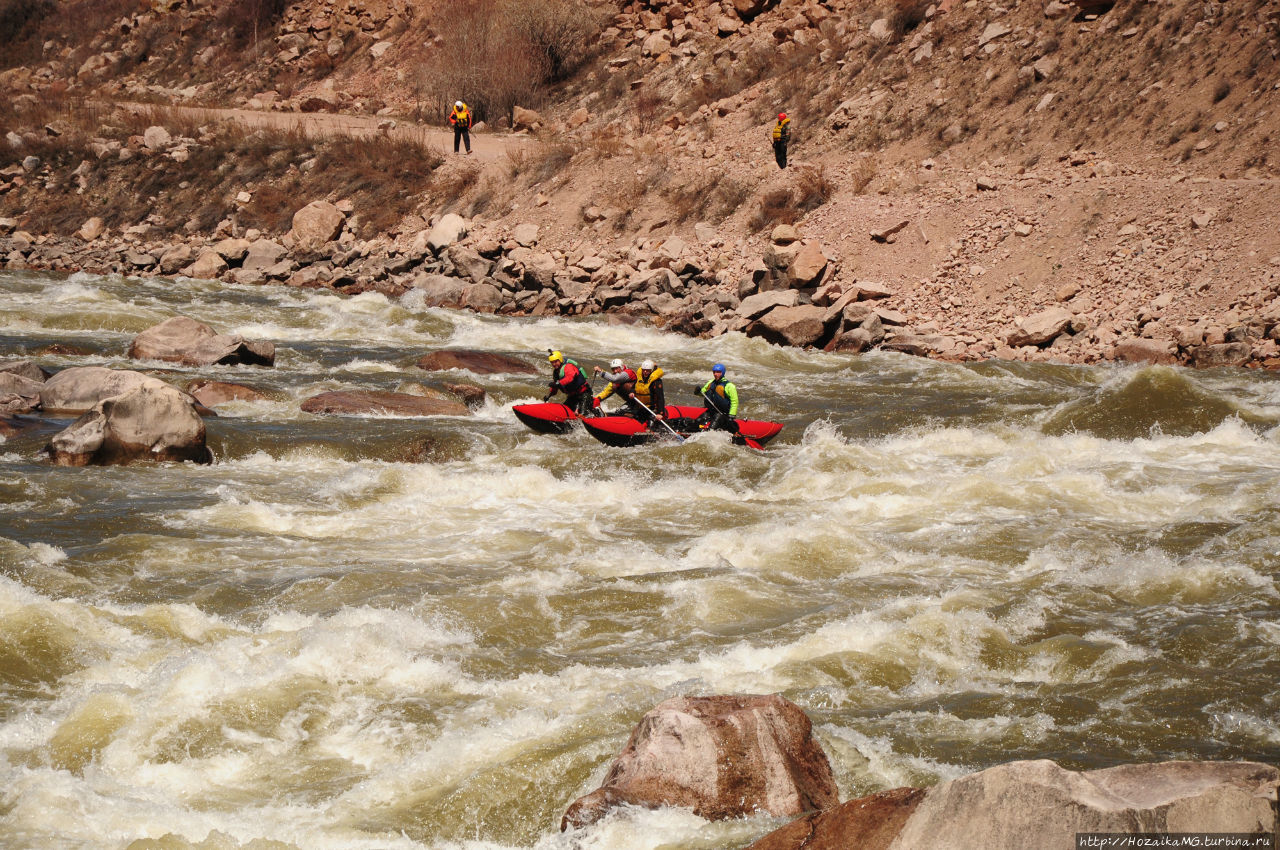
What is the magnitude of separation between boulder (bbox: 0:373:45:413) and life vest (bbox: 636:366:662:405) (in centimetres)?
599

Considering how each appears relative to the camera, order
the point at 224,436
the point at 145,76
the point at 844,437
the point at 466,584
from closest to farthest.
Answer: the point at 466,584 → the point at 224,436 → the point at 844,437 → the point at 145,76

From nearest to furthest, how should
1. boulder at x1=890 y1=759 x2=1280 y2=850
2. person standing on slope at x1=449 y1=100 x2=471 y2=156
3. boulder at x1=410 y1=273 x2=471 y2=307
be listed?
1. boulder at x1=890 y1=759 x2=1280 y2=850
2. boulder at x1=410 y1=273 x2=471 y2=307
3. person standing on slope at x1=449 y1=100 x2=471 y2=156

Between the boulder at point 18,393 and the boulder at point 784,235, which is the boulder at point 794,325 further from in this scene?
the boulder at point 18,393

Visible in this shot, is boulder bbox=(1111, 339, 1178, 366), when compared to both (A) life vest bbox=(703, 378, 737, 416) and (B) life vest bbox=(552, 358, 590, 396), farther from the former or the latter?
(B) life vest bbox=(552, 358, 590, 396)

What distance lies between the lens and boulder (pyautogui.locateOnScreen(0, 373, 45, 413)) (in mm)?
11656

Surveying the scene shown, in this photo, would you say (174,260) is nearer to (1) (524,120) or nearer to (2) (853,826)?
(1) (524,120)

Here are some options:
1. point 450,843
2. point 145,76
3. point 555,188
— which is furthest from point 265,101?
point 450,843

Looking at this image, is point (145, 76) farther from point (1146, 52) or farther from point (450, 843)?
point (450, 843)

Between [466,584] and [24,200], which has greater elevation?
[24,200]

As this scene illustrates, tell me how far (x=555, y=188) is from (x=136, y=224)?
9591 mm

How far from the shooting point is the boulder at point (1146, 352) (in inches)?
591

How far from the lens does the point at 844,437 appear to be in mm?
12227

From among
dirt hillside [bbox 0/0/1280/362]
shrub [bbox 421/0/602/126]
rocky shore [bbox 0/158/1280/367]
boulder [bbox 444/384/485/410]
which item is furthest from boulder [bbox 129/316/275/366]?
shrub [bbox 421/0/602/126]

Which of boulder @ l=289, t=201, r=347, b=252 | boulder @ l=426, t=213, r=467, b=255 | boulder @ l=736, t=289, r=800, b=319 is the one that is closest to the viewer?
boulder @ l=736, t=289, r=800, b=319
